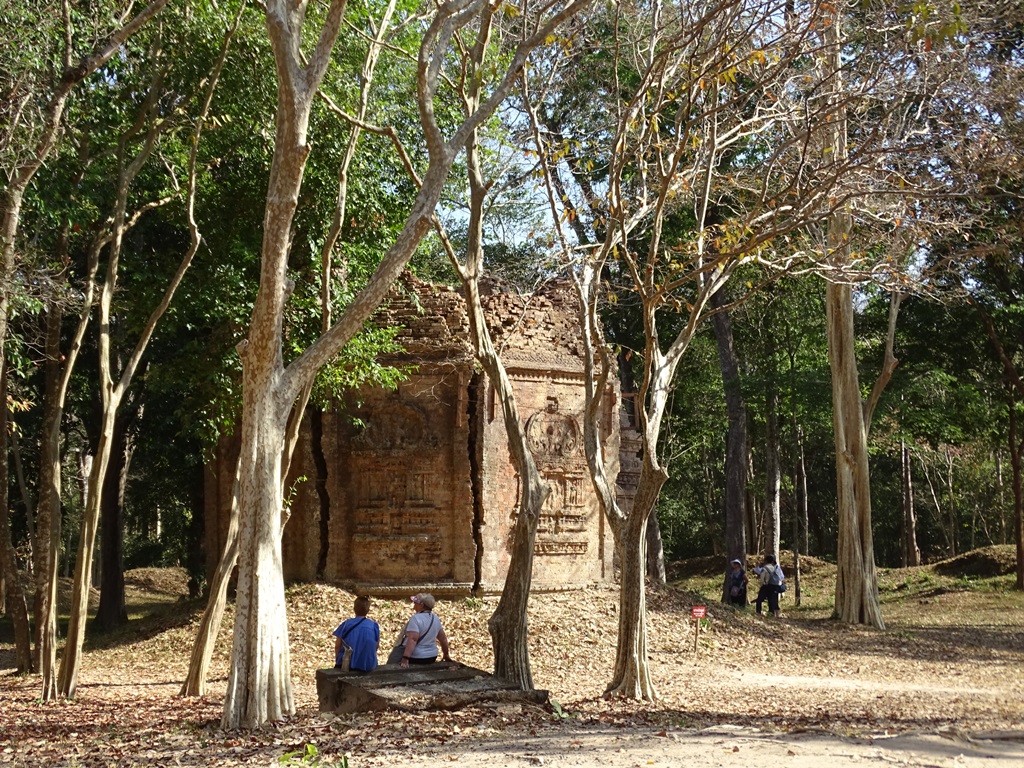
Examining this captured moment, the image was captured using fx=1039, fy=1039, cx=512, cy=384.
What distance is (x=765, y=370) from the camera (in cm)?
2553

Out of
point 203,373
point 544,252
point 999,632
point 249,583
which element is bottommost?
point 999,632

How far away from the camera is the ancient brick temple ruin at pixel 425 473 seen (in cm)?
1664

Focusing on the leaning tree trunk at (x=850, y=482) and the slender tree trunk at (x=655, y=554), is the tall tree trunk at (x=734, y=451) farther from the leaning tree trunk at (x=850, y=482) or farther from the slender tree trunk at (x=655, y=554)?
the leaning tree trunk at (x=850, y=482)

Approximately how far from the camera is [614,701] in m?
10.2

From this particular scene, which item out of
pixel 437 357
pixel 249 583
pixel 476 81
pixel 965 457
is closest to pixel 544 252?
pixel 437 357

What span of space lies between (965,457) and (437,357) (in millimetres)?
24798

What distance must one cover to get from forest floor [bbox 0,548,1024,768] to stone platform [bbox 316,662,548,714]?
6.4 inches

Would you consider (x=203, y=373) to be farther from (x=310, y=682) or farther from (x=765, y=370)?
(x=765, y=370)

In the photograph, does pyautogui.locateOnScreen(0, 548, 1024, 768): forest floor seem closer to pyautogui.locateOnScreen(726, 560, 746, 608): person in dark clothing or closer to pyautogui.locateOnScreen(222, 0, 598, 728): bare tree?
pyautogui.locateOnScreen(222, 0, 598, 728): bare tree

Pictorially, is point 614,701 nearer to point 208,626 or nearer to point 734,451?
point 208,626

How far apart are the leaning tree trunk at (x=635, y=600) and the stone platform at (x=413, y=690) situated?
1397mm

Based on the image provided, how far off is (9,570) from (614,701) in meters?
7.70

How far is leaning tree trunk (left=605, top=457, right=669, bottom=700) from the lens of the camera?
33.8 feet

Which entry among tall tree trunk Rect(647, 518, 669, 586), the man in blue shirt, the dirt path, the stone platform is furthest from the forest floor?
tall tree trunk Rect(647, 518, 669, 586)
